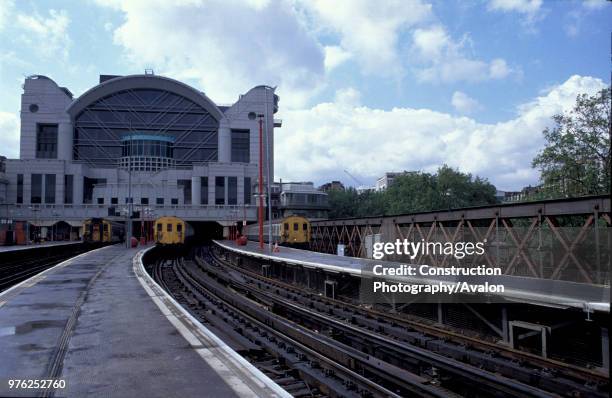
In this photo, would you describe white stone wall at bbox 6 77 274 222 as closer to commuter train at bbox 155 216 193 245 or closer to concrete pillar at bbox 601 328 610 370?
commuter train at bbox 155 216 193 245

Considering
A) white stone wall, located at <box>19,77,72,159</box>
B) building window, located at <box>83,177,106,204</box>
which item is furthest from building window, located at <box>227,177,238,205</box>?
white stone wall, located at <box>19,77,72,159</box>

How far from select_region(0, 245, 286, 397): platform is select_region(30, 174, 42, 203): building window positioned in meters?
79.1

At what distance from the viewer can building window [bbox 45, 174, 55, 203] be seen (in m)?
81.1

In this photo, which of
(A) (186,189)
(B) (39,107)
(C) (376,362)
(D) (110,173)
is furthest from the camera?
(B) (39,107)

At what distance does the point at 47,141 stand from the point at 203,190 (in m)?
39.1

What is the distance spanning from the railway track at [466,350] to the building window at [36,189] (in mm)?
79271

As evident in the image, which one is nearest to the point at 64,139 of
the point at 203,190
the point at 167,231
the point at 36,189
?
the point at 36,189

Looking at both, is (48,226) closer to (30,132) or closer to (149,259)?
(30,132)

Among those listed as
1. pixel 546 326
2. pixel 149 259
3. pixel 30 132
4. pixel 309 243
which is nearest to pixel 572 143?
pixel 546 326

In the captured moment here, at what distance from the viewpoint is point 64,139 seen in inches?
3814

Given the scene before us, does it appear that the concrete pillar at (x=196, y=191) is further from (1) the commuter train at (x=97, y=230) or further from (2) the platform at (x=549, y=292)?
(2) the platform at (x=549, y=292)

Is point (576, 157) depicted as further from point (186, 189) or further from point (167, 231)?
point (186, 189)

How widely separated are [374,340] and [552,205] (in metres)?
6.83

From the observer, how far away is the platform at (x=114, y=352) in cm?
573
